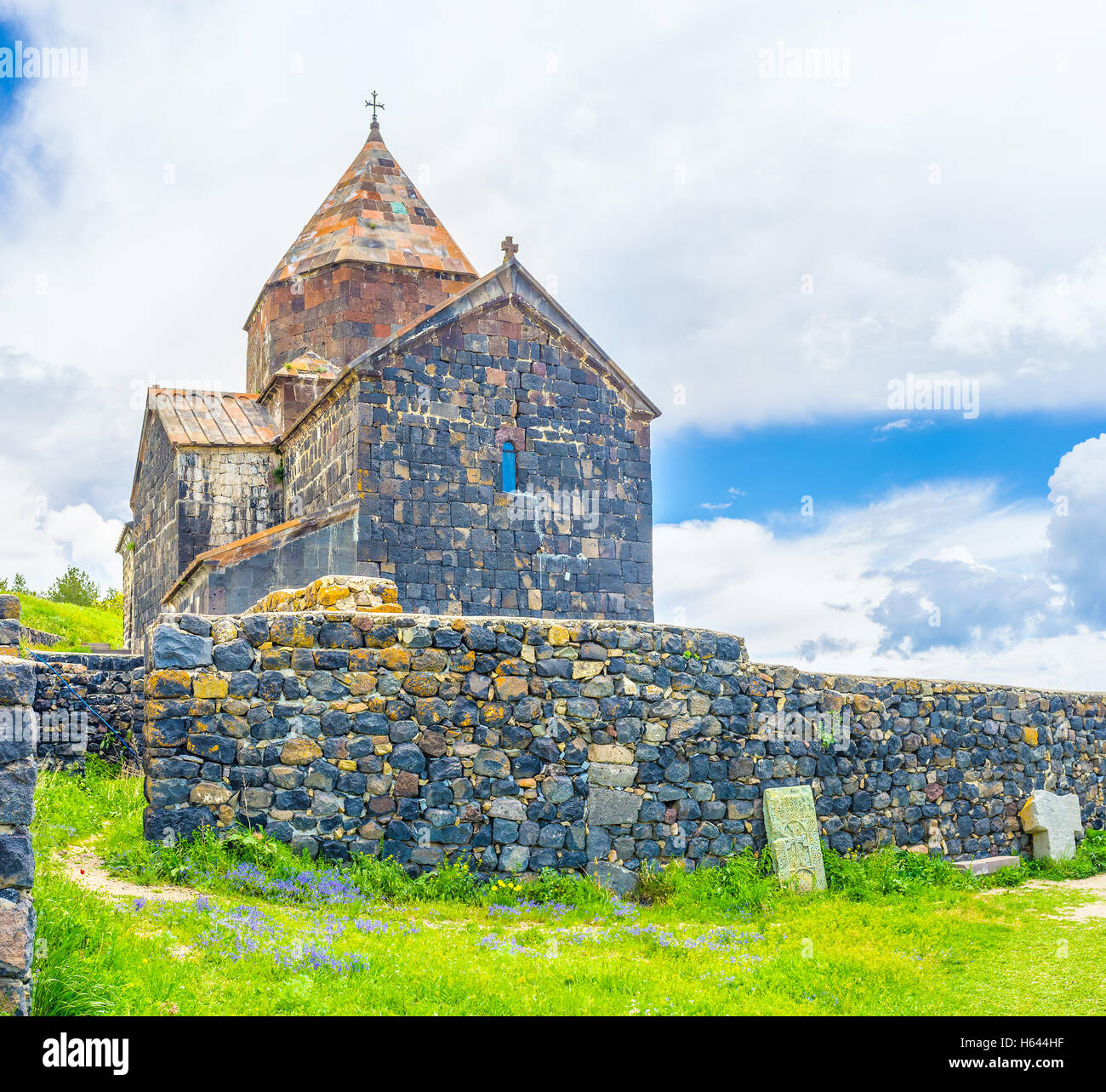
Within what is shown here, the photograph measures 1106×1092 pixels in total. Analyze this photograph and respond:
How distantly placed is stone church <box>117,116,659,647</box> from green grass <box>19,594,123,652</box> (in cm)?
812

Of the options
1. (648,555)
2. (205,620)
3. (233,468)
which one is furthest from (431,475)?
(205,620)

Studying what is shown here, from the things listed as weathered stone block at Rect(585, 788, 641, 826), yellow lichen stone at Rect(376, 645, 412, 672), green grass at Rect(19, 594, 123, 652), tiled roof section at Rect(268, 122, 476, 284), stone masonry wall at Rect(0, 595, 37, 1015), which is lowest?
weathered stone block at Rect(585, 788, 641, 826)

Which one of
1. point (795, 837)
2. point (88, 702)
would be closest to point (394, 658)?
point (795, 837)

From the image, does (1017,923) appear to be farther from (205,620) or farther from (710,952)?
(205,620)

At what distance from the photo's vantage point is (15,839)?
13.6 ft

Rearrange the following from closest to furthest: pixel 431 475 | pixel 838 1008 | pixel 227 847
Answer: pixel 838 1008 → pixel 227 847 → pixel 431 475

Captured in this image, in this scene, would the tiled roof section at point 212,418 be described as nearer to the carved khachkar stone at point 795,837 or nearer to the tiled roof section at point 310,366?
the tiled roof section at point 310,366

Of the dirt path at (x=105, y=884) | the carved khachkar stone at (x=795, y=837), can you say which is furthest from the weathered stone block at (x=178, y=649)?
the carved khachkar stone at (x=795, y=837)

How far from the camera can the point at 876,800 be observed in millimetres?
10172

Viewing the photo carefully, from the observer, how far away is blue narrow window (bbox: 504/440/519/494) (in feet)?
47.0

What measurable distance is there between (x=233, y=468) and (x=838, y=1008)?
1316 cm

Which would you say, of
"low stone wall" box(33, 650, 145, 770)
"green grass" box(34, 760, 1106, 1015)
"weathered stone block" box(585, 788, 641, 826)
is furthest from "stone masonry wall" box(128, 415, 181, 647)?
"weathered stone block" box(585, 788, 641, 826)

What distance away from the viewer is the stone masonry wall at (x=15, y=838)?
160 inches

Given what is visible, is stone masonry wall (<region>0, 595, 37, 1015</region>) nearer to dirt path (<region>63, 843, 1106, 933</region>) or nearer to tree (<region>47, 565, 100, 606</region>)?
dirt path (<region>63, 843, 1106, 933</region>)
